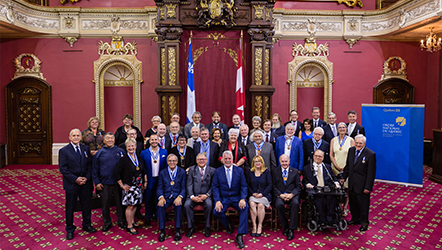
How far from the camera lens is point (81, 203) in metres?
4.06

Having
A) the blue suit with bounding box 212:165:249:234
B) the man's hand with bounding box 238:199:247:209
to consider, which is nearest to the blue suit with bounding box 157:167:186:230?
the blue suit with bounding box 212:165:249:234

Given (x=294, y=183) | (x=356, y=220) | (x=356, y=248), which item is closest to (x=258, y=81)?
(x=294, y=183)

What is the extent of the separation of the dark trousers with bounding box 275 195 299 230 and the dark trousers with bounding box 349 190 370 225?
903mm

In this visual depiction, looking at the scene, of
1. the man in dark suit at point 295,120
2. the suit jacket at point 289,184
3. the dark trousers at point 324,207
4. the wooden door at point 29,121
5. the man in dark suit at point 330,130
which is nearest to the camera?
the dark trousers at point 324,207

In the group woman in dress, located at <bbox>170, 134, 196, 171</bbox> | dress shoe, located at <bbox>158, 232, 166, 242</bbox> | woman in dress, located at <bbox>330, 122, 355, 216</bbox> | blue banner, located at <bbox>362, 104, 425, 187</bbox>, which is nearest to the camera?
dress shoe, located at <bbox>158, 232, 166, 242</bbox>

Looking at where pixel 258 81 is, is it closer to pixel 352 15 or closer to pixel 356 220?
pixel 356 220

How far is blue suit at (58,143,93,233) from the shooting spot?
3.88 metres

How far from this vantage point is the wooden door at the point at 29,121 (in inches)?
323

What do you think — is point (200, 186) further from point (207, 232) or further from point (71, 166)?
point (71, 166)

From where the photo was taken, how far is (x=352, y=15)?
27.4ft

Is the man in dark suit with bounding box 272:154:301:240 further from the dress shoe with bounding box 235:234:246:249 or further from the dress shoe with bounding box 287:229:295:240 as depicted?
the dress shoe with bounding box 235:234:246:249

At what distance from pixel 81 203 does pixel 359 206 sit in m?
3.99

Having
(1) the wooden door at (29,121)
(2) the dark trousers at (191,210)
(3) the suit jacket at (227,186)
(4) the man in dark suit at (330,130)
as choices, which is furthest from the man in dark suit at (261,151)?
(1) the wooden door at (29,121)

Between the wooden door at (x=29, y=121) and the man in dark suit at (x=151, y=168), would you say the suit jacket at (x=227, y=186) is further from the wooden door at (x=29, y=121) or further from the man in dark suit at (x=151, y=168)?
the wooden door at (x=29, y=121)
